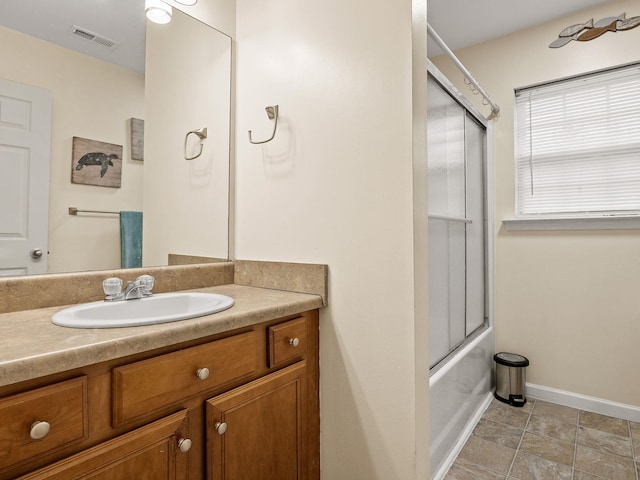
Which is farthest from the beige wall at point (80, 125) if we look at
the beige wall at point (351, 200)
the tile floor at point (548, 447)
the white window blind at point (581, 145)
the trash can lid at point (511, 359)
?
the white window blind at point (581, 145)

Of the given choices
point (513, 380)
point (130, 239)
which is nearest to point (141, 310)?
point (130, 239)

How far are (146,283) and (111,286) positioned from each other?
0.37ft

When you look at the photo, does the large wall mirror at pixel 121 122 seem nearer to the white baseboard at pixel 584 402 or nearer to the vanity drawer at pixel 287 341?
the vanity drawer at pixel 287 341

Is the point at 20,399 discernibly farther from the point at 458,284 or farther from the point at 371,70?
the point at 458,284

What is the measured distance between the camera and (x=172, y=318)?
0.95m

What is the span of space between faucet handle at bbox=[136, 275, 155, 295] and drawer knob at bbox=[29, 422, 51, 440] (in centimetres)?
65

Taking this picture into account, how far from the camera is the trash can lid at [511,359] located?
231cm

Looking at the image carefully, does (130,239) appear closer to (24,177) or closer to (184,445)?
(24,177)

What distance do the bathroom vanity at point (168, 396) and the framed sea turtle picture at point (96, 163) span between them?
490 mm

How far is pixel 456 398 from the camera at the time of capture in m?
1.82

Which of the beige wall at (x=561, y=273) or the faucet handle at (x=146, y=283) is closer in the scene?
the faucet handle at (x=146, y=283)

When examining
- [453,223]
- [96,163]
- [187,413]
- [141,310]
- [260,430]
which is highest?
[96,163]

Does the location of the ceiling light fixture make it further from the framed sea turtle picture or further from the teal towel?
the teal towel

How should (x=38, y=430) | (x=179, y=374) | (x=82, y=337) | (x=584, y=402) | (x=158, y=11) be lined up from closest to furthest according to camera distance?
(x=38, y=430) → (x=82, y=337) → (x=179, y=374) → (x=158, y=11) → (x=584, y=402)
